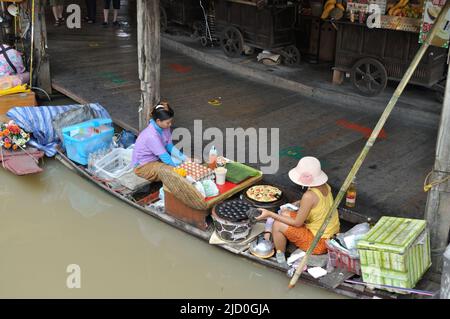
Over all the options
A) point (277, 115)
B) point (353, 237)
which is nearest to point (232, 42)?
point (277, 115)

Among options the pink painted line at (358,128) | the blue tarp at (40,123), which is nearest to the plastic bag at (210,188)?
the blue tarp at (40,123)

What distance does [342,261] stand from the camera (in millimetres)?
5656

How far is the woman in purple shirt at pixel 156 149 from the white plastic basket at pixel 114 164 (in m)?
0.49

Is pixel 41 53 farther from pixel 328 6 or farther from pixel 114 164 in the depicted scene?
pixel 328 6

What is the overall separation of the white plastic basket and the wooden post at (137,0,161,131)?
0.65m

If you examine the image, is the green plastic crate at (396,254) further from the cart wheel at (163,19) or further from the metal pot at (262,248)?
the cart wheel at (163,19)

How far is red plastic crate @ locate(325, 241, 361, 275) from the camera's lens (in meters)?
5.54

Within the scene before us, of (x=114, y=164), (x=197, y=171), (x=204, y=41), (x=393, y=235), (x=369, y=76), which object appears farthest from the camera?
(x=204, y=41)

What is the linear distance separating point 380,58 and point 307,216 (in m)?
5.00

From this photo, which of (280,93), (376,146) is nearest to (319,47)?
(280,93)

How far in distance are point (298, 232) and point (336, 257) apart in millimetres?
478

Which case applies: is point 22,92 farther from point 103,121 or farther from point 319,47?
point 319,47

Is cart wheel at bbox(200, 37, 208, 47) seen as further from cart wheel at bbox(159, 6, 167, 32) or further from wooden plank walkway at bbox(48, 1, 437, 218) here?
cart wheel at bbox(159, 6, 167, 32)

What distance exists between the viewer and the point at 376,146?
8.34m
